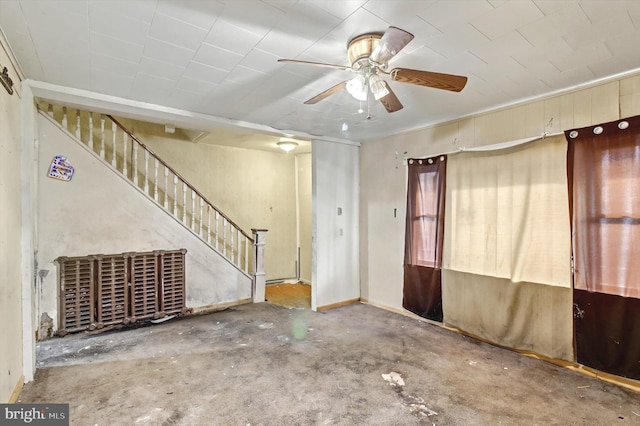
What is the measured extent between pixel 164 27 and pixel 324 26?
97 centimetres

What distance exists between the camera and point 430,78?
1877 millimetres

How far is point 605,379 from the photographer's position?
2.56m

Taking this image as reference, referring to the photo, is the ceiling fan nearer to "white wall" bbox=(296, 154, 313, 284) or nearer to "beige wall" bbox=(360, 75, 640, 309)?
"beige wall" bbox=(360, 75, 640, 309)

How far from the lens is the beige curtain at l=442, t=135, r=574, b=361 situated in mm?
2824

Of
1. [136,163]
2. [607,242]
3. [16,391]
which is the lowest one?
[16,391]

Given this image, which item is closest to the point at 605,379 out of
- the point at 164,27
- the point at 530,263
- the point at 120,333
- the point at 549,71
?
the point at 530,263

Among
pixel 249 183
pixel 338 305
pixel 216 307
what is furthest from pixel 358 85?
pixel 249 183

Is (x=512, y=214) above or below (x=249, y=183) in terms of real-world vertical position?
below

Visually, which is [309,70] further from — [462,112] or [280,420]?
[280,420]

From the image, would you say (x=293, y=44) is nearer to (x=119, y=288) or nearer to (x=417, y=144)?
(x=417, y=144)

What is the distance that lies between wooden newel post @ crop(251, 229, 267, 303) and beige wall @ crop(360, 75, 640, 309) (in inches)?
63.6

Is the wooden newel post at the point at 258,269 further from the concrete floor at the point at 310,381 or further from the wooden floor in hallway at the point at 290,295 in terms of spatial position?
the concrete floor at the point at 310,381

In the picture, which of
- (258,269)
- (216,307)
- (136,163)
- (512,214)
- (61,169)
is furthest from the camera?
(258,269)

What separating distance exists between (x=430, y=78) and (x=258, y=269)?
3900mm
